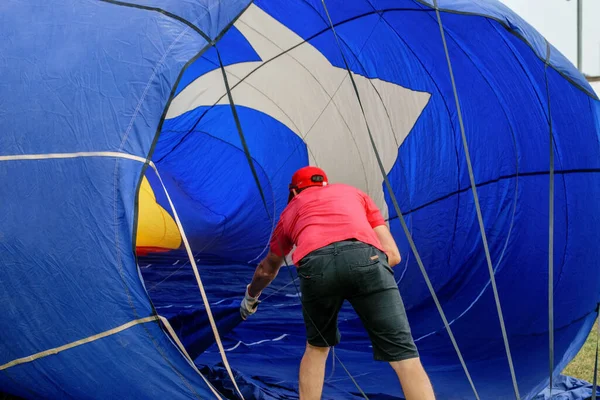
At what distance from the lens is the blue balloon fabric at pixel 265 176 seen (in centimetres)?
289

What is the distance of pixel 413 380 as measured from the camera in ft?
9.59

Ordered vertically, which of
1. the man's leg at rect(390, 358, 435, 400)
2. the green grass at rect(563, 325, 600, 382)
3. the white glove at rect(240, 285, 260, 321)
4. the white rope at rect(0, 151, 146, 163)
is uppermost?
the white rope at rect(0, 151, 146, 163)

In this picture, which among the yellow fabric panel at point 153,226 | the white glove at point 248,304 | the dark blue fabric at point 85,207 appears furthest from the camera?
the yellow fabric panel at point 153,226

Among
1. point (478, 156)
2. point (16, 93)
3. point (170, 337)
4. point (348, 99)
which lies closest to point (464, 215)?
point (478, 156)

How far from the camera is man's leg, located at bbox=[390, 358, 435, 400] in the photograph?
2.89m

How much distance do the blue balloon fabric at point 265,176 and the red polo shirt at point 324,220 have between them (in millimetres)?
257

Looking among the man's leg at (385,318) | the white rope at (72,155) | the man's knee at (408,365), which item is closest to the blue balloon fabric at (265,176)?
the white rope at (72,155)

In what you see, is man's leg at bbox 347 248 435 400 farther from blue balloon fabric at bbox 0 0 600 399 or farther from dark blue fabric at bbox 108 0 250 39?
dark blue fabric at bbox 108 0 250 39

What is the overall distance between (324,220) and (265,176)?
3.13m

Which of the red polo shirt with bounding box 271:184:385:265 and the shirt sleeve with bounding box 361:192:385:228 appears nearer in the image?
the red polo shirt with bounding box 271:184:385:265

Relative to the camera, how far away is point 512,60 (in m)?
4.22

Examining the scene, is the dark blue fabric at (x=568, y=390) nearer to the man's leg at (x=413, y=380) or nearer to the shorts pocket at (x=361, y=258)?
the man's leg at (x=413, y=380)

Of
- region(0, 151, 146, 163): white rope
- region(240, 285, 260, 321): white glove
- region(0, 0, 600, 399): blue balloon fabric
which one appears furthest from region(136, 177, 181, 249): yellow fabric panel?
region(0, 151, 146, 163): white rope

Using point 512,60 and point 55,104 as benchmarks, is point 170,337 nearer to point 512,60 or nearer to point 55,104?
point 55,104
